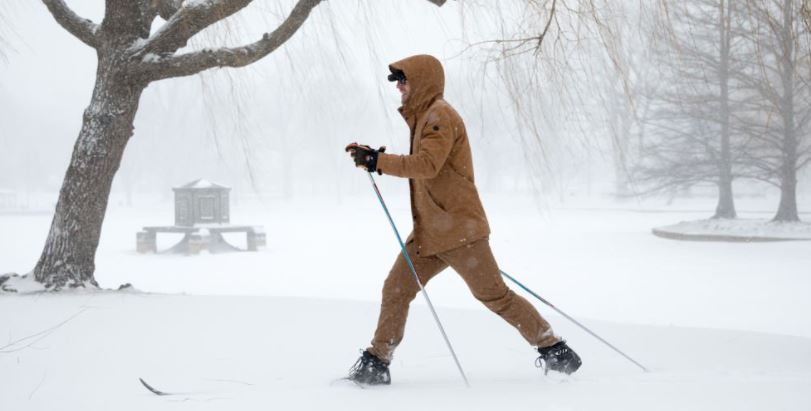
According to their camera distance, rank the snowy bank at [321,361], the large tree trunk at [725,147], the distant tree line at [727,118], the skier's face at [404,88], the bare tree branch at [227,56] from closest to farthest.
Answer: the snowy bank at [321,361], the skier's face at [404,88], the bare tree branch at [227,56], the distant tree line at [727,118], the large tree trunk at [725,147]

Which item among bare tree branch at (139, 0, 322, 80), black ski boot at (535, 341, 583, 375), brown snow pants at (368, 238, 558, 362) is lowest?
black ski boot at (535, 341, 583, 375)

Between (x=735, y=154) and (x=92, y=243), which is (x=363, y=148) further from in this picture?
(x=735, y=154)

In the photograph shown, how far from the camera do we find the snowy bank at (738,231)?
562 inches

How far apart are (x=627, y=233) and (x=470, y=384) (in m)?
16.0

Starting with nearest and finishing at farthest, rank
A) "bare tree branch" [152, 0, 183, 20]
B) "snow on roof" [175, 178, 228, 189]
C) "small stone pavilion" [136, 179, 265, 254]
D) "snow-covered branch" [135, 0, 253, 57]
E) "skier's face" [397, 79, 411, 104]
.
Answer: "skier's face" [397, 79, 411, 104]
"snow-covered branch" [135, 0, 253, 57]
"bare tree branch" [152, 0, 183, 20]
"small stone pavilion" [136, 179, 265, 254]
"snow on roof" [175, 178, 228, 189]

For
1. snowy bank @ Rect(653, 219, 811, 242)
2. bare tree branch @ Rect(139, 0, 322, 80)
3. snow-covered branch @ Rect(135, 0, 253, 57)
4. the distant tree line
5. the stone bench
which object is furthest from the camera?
the distant tree line

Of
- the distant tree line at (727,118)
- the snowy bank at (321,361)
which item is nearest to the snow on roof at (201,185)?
the distant tree line at (727,118)

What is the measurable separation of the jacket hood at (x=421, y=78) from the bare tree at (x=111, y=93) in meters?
2.76

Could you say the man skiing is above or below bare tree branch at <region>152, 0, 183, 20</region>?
below

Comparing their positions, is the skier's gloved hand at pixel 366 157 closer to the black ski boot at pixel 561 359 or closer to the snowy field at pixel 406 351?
the snowy field at pixel 406 351

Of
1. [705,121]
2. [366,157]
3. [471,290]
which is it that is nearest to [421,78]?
[366,157]

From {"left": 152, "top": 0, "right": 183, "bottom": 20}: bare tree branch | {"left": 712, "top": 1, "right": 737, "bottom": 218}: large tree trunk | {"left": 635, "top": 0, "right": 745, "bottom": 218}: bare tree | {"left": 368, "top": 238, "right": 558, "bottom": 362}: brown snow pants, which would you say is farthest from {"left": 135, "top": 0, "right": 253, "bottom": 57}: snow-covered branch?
{"left": 712, "top": 1, "right": 737, "bottom": 218}: large tree trunk

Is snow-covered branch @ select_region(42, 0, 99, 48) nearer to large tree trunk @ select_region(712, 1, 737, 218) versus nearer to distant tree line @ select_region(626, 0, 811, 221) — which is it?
distant tree line @ select_region(626, 0, 811, 221)

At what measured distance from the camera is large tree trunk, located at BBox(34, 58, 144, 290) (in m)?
5.36
